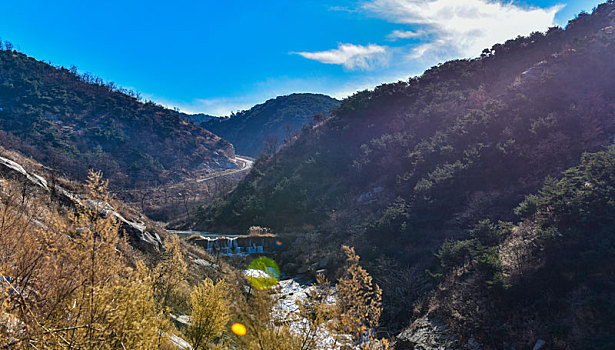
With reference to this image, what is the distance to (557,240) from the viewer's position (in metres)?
13.4

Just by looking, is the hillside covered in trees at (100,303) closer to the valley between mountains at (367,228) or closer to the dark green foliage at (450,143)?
the valley between mountains at (367,228)

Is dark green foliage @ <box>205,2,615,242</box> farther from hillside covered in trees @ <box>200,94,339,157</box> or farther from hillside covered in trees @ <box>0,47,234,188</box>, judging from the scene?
hillside covered in trees @ <box>200,94,339,157</box>

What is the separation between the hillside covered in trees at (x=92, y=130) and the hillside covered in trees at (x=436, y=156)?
1286 inches

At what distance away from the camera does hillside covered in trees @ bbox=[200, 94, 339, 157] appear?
463ft

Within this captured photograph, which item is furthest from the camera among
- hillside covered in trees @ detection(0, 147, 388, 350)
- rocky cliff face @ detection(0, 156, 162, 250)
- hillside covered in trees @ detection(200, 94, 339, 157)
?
hillside covered in trees @ detection(200, 94, 339, 157)

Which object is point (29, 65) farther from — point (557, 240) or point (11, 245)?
point (557, 240)

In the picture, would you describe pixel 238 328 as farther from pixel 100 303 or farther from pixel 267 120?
pixel 267 120

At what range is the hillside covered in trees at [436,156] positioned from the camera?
68.1ft

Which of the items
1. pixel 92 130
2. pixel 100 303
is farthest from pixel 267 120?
pixel 100 303

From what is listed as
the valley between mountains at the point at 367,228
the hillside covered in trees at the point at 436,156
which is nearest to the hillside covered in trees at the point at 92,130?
the valley between mountains at the point at 367,228

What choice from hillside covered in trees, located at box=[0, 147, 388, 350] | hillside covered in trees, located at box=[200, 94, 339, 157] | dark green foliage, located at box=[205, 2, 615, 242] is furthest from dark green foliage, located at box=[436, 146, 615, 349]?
hillside covered in trees, located at box=[200, 94, 339, 157]

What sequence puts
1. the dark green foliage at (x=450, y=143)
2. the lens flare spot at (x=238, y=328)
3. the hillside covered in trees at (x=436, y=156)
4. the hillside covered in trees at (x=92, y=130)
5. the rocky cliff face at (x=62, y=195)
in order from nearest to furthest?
the lens flare spot at (x=238, y=328) < the rocky cliff face at (x=62, y=195) < the hillside covered in trees at (x=436, y=156) < the dark green foliage at (x=450, y=143) < the hillside covered in trees at (x=92, y=130)

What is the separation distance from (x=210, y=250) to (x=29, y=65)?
97376 mm

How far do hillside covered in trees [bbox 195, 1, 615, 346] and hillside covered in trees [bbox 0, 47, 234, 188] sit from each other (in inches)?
1286
